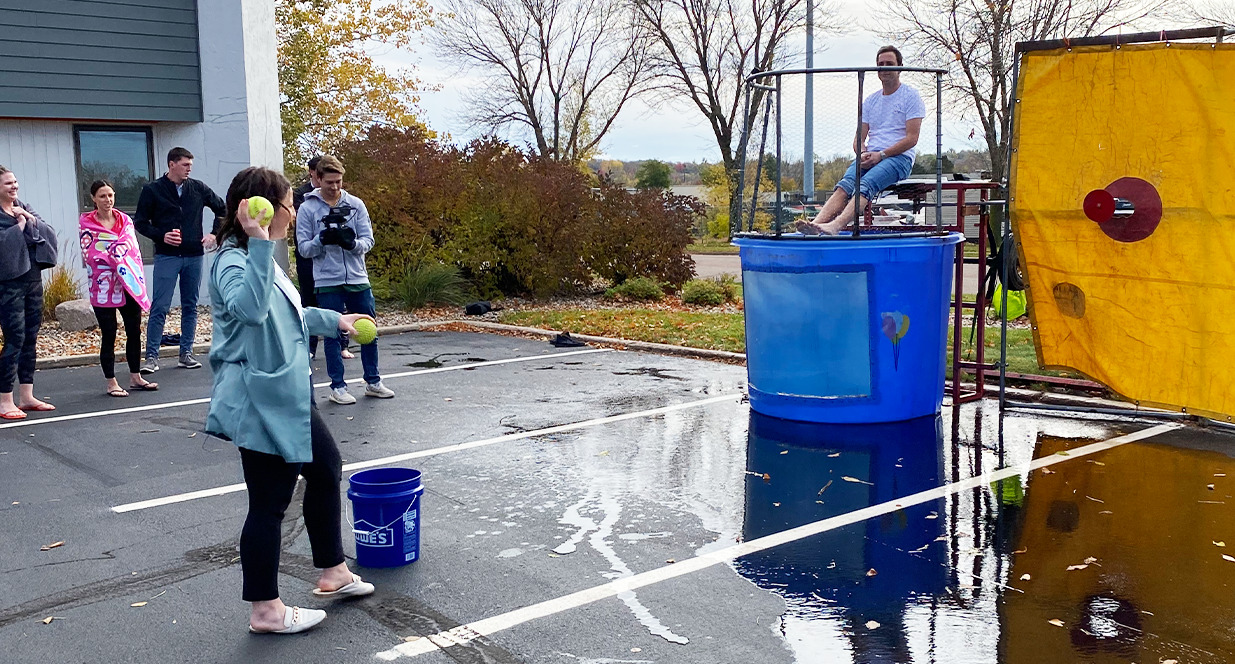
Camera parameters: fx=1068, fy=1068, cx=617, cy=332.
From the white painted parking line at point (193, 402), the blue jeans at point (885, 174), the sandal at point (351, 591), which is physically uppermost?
the blue jeans at point (885, 174)

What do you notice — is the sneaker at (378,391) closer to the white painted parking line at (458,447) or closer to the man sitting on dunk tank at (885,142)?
the white painted parking line at (458,447)

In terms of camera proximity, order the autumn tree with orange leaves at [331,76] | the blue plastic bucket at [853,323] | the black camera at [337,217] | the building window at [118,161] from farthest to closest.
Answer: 1. the autumn tree with orange leaves at [331,76]
2. the building window at [118,161]
3. the black camera at [337,217]
4. the blue plastic bucket at [853,323]

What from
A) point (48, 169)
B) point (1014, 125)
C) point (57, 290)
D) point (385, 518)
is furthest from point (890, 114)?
point (48, 169)

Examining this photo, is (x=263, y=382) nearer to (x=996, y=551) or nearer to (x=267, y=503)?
(x=267, y=503)

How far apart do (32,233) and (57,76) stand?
757cm

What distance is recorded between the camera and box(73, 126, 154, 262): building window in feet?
48.8

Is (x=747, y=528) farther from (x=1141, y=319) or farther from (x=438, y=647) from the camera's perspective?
(x=1141, y=319)

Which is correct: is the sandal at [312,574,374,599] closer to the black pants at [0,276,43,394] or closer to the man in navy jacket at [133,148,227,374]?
the black pants at [0,276,43,394]

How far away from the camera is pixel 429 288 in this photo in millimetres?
15047

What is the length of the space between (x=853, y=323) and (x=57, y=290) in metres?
10.7

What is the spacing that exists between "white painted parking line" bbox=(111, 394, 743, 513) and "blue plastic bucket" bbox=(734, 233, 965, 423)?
40.2 inches

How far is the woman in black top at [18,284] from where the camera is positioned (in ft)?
25.2

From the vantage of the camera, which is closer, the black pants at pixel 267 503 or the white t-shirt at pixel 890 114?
the black pants at pixel 267 503

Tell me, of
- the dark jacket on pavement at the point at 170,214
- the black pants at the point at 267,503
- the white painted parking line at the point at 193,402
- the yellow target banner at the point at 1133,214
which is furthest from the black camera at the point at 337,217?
the yellow target banner at the point at 1133,214
